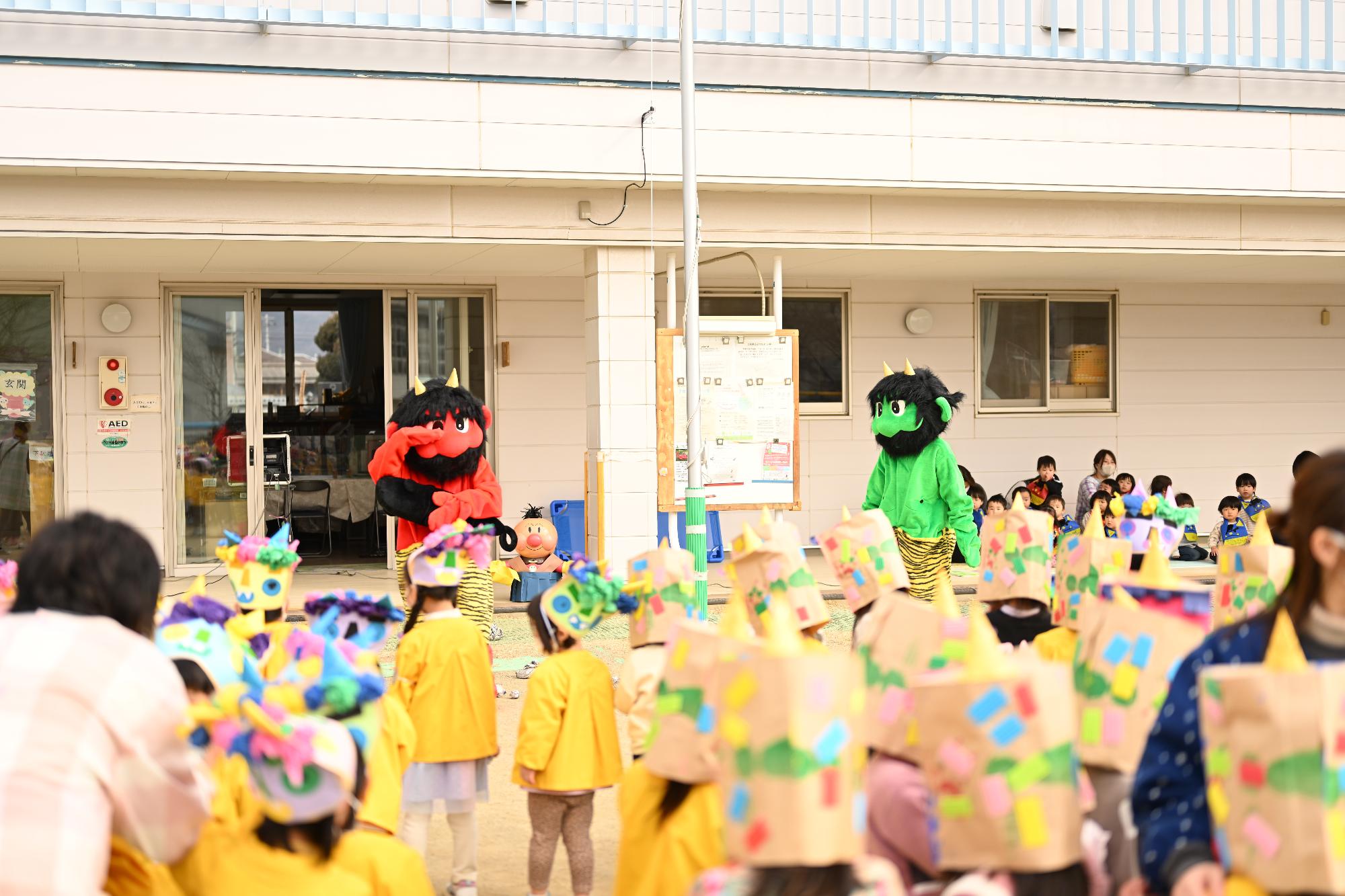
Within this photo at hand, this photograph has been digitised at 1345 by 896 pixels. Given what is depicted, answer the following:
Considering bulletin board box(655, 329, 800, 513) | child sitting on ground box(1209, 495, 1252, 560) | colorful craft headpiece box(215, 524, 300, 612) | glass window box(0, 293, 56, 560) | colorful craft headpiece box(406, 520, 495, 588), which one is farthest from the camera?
glass window box(0, 293, 56, 560)

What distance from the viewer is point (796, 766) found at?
211 cm

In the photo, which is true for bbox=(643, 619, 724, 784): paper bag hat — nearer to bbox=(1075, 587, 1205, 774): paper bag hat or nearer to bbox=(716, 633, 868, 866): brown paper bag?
bbox=(716, 633, 868, 866): brown paper bag

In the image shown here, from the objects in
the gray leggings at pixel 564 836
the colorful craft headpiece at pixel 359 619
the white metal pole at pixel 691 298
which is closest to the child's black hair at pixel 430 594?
the colorful craft headpiece at pixel 359 619

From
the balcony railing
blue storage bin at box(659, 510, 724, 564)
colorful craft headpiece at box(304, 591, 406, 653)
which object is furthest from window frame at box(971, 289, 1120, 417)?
colorful craft headpiece at box(304, 591, 406, 653)

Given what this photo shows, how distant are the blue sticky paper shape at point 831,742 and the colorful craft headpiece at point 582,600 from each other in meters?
2.07

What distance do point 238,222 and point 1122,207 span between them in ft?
22.0

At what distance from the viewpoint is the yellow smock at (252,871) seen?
2.47 m

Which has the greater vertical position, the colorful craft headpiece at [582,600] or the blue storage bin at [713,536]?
the colorful craft headpiece at [582,600]

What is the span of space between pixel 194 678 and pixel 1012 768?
194cm

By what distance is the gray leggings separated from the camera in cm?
426

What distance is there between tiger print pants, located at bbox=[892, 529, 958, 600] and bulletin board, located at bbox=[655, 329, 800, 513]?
2.58 m

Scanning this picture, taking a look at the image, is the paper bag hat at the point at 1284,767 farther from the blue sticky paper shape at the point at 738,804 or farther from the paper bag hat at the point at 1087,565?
the paper bag hat at the point at 1087,565

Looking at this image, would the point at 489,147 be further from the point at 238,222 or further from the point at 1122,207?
the point at 1122,207

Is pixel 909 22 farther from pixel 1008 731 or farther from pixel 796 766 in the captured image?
pixel 796 766
